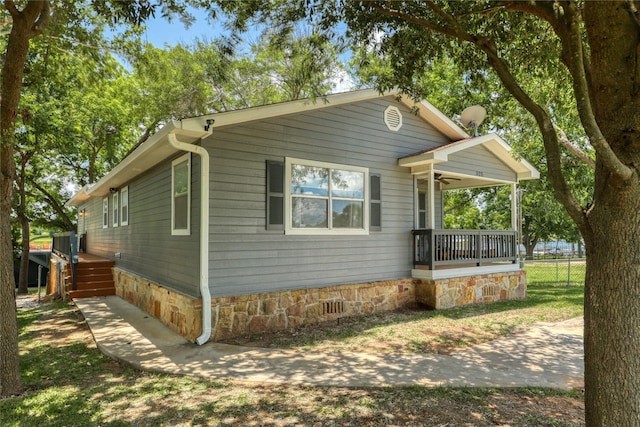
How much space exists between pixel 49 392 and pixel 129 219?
6640 mm

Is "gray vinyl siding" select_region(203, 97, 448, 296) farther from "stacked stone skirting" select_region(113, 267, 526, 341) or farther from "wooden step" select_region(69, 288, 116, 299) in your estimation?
"wooden step" select_region(69, 288, 116, 299)

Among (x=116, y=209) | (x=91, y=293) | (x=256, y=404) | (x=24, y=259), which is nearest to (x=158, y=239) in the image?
(x=91, y=293)

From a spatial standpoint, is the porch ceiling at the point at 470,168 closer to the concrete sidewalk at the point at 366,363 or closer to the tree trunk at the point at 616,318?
the concrete sidewalk at the point at 366,363

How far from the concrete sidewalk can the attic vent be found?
4662mm

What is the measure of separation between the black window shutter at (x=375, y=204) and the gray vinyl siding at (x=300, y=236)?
148 mm

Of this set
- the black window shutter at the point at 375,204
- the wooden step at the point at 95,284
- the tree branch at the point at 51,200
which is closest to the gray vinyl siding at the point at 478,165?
the black window shutter at the point at 375,204

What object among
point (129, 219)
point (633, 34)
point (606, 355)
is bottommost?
point (606, 355)

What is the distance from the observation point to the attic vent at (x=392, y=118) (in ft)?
26.7

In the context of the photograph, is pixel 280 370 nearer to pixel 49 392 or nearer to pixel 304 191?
pixel 49 392

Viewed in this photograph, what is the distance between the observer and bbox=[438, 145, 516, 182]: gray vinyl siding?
873cm

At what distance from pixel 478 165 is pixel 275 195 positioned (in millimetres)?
5521

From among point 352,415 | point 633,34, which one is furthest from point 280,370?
point 633,34

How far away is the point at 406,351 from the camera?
203 inches

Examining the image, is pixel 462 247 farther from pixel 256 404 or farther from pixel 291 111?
pixel 256 404
